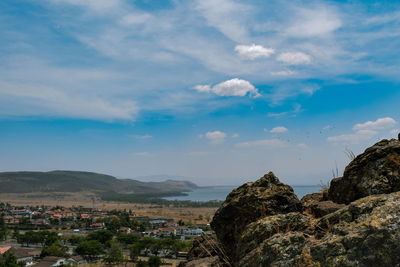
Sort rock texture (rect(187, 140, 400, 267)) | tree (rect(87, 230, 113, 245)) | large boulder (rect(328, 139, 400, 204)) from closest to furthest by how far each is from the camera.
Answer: rock texture (rect(187, 140, 400, 267))
large boulder (rect(328, 139, 400, 204))
tree (rect(87, 230, 113, 245))

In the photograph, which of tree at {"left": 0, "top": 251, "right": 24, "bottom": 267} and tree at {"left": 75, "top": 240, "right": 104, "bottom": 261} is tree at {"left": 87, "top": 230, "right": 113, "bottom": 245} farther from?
tree at {"left": 0, "top": 251, "right": 24, "bottom": 267}

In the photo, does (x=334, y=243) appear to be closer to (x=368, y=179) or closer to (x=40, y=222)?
(x=368, y=179)

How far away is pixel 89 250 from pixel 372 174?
283 ft

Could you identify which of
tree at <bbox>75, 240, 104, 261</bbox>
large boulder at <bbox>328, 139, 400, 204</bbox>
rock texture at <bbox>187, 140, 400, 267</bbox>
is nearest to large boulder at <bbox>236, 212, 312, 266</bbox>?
rock texture at <bbox>187, 140, 400, 267</bbox>

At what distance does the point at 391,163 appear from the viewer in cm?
743

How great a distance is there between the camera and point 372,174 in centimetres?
754

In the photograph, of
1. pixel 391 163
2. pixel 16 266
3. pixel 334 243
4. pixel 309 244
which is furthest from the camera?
pixel 16 266

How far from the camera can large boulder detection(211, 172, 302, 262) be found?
29.2ft

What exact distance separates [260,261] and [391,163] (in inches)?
148

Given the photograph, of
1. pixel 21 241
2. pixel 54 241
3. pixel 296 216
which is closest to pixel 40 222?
pixel 21 241

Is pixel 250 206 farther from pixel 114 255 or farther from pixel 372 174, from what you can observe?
pixel 114 255

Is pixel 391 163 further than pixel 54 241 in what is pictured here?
No

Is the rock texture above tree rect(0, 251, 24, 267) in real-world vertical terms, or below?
above

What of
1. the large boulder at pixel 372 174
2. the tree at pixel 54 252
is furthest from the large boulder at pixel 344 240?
the tree at pixel 54 252
